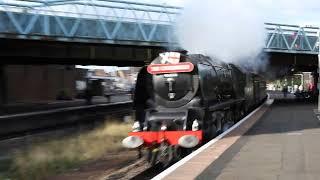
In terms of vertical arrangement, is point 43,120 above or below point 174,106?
below

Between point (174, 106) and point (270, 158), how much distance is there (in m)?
4.43

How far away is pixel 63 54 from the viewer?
3466cm

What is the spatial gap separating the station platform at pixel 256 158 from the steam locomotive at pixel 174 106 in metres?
0.75

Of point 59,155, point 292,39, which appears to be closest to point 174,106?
point 59,155

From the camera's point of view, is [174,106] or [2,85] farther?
[2,85]

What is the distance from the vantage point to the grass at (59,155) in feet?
48.8

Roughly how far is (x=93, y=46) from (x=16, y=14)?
315 inches

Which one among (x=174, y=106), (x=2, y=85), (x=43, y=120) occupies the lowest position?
(x=43, y=120)

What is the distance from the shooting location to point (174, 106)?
15602 millimetres

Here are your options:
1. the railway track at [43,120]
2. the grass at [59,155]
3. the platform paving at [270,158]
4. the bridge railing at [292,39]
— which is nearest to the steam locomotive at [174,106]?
the platform paving at [270,158]

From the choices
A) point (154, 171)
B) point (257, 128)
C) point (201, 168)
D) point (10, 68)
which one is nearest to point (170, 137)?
point (154, 171)

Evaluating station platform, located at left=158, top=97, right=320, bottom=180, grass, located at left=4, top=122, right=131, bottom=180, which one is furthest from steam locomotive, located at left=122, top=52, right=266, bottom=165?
grass, located at left=4, top=122, right=131, bottom=180

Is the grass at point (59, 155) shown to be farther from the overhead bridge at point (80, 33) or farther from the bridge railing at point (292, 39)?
the bridge railing at point (292, 39)

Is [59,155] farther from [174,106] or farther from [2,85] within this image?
[2,85]
